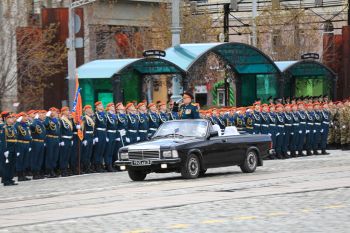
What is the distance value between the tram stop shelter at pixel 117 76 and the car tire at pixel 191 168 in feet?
29.8

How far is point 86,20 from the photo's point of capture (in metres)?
55.9

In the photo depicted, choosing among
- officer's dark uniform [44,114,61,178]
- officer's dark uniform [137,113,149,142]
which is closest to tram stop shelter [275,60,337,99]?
officer's dark uniform [137,113,149,142]

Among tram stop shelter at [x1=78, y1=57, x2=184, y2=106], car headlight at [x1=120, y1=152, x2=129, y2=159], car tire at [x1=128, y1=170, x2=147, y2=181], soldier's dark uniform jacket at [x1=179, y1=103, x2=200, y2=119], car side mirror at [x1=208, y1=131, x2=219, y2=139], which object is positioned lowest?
car tire at [x1=128, y1=170, x2=147, y2=181]

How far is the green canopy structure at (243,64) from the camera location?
120ft

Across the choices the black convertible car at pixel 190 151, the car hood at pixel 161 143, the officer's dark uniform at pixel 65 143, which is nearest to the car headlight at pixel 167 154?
the black convertible car at pixel 190 151

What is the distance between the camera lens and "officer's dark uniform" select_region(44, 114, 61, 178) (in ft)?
92.6

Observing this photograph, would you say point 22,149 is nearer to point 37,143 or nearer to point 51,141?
point 37,143

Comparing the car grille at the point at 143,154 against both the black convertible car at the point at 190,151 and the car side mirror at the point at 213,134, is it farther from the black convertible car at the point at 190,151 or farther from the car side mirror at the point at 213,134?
the car side mirror at the point at 213,134

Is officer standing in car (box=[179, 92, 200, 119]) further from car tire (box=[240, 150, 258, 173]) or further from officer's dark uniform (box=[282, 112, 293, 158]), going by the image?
officer's dark uniform (box=[282, 112, 293, 158])

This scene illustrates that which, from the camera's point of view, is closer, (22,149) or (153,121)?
(22,149)

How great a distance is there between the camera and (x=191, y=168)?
24.8 meters

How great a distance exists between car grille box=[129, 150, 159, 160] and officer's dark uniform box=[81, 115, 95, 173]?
199 inches

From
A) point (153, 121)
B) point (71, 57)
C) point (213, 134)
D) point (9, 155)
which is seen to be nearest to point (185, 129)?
point (213, 134)

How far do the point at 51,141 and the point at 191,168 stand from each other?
16.5 ft
